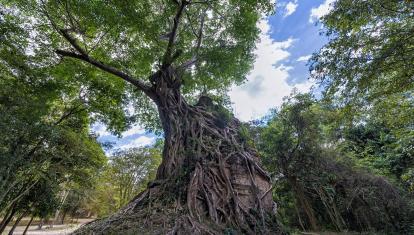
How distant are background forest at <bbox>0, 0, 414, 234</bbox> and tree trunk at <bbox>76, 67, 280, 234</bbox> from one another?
0.57 metres

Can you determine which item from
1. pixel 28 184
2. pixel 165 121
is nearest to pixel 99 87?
pixel 165 121

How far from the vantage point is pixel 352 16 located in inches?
145

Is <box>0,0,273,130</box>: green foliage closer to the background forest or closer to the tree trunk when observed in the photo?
the background forest

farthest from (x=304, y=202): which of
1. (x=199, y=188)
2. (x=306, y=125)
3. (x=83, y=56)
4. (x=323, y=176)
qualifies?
(x=83, y=56)

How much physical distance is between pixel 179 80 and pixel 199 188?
383cm

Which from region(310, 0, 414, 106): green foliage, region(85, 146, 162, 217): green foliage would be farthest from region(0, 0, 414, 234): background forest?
region(85, 146, 162, 217): green foliage

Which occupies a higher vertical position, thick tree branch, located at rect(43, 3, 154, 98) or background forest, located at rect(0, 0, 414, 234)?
thick tree branch, located at rect(43, 3, 154, 98)

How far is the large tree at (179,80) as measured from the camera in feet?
13.9

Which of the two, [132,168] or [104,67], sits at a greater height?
[132,168]

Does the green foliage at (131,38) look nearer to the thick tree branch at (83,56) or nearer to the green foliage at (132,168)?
the thick tree branch at (83,56)

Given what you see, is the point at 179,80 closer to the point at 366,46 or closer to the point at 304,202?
the point at 366,46

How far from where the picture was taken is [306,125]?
748cm

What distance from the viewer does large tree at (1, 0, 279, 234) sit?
425 cm

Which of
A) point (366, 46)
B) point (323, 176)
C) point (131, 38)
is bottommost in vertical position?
point (323, 176)
